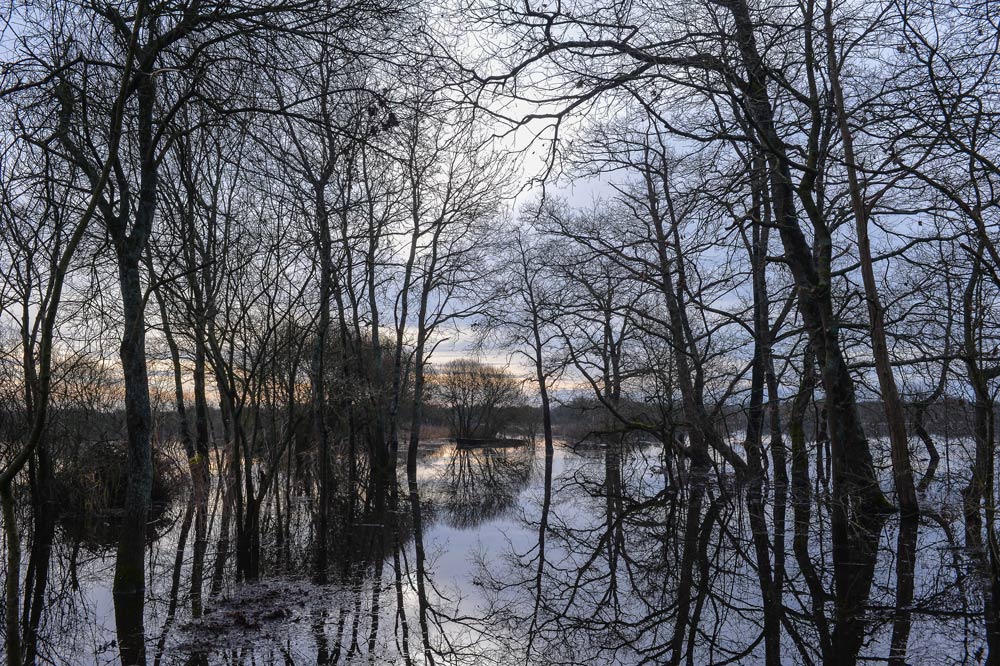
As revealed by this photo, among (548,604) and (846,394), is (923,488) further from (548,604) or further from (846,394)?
(548,604)

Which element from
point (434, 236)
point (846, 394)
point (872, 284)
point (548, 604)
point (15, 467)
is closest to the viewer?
point (15, 467)

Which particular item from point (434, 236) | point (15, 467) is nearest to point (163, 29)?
point (15, 467)

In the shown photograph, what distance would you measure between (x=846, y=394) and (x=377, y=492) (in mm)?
10271

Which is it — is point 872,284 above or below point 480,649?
above

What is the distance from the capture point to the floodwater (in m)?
5.26

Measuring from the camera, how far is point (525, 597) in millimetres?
6887

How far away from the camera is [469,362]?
48.5 meters

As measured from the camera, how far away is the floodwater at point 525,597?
17.3ft

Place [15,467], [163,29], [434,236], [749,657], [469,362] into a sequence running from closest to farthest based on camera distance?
[15,467]
[749,657]
[163,29]
[434,236]
[469,362]

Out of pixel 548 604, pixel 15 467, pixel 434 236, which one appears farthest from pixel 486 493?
pixel 15 467

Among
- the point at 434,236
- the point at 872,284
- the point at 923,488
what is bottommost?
the point at 923,488

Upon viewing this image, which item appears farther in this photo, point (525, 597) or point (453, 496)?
point (453, 496)

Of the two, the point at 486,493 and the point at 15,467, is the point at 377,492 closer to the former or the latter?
the point at 486,493

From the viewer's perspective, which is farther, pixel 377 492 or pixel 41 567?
pixel 377 492
